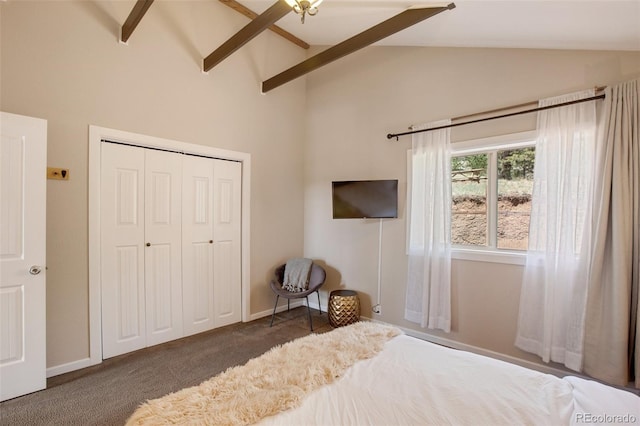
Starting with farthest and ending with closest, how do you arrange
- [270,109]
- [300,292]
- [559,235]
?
[270,109]
[300,292]
[559,235]

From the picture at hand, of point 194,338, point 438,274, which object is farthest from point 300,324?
point 438,274

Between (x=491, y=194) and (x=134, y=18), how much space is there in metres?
3.64

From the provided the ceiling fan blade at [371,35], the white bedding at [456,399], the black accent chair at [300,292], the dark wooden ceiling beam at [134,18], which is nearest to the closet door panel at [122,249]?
the dark wooden ceiling beam at [134,18]

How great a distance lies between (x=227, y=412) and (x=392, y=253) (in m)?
2.76

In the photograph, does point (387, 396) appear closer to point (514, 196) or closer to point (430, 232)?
point (430, 232)

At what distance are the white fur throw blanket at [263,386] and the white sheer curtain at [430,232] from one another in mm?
1566

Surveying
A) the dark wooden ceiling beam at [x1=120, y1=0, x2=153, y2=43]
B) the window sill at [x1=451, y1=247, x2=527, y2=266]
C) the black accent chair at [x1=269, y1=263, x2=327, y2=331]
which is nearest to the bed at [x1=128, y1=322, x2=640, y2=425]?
the window sill at [x1=451, y1=247, x2=527, y2=266]

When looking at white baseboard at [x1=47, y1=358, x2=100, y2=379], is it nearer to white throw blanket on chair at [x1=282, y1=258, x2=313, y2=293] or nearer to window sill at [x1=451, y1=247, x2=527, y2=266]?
white throw blanket on chair at [x1=282, y1=258, x2=313, y2=293]

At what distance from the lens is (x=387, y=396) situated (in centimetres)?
120

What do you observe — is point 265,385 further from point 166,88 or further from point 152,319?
point 166,88

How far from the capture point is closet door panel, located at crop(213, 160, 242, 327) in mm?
3529

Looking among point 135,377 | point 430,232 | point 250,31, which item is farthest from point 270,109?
point 135,377

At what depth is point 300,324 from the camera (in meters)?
3.66

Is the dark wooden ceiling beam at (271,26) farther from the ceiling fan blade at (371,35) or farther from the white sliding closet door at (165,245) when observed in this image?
the white sliding closet door at (165,245)
